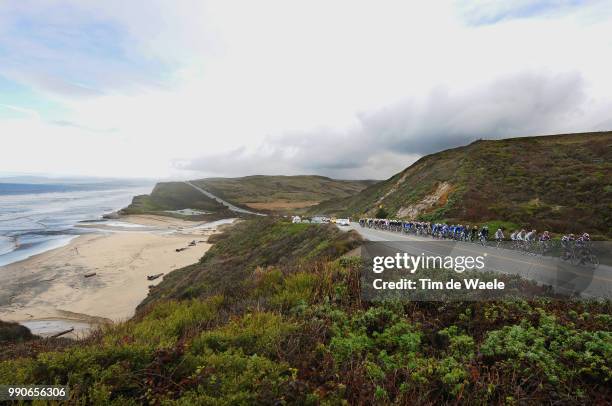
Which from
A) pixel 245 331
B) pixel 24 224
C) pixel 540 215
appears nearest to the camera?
Result: pixel 245 331

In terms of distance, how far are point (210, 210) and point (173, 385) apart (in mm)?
116090

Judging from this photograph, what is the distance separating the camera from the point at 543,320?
6.30m

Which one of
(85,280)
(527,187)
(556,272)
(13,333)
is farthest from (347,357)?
(527,187)

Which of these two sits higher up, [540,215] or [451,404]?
[540,215]

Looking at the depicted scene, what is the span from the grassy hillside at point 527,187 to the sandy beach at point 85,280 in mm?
28405

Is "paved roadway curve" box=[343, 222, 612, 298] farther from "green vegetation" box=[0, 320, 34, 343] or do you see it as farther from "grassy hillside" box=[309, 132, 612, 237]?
"green vegetation" box=[0, 320, 34, 343]

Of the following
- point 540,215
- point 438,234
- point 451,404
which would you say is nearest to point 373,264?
point 451,404

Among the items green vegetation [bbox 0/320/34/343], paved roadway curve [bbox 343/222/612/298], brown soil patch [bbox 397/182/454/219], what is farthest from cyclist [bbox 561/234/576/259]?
green vegetation [bbox 0/320/34/343]

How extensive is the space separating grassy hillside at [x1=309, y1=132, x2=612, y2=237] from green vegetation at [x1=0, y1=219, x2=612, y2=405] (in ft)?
76.9

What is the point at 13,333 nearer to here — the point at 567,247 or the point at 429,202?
the point at 567,247

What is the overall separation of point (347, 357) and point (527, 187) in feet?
123

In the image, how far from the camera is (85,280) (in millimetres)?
29875

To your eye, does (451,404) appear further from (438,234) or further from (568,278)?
(438,234)

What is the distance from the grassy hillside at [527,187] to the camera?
1065 inches
